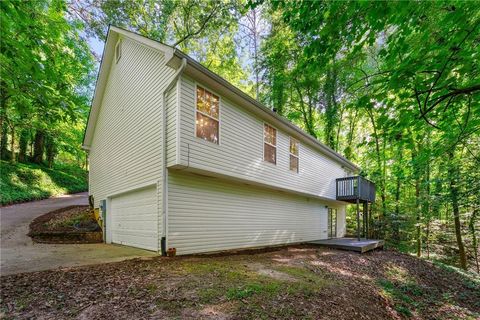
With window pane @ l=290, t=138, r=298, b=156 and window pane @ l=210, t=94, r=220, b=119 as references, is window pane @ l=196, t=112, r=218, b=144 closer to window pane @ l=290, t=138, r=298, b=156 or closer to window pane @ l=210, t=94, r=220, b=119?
window pane @ l=210, t=94, r=220, b=119

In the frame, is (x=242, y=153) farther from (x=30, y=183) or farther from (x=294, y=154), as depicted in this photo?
(x=30, y=183)

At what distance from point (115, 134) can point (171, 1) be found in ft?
29.2

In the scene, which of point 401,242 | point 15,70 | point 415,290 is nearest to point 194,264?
point 15,70

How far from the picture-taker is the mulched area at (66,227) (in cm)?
916

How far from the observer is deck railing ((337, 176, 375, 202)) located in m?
13.7

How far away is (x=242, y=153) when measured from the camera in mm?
8688

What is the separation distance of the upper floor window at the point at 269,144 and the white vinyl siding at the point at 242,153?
8.8 inches

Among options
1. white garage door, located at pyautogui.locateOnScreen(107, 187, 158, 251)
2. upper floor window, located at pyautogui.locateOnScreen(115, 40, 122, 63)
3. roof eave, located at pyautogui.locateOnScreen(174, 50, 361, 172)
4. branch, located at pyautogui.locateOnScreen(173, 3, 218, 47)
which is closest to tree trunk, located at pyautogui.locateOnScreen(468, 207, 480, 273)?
roof eave, located at pyautogui.locateOnScreen(174, 50, 361, 172)

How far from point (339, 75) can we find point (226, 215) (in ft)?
40.7

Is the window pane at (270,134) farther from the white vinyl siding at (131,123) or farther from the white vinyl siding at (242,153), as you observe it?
the white vinyl siding at (131,123)

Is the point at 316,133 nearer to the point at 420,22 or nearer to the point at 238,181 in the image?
the point at 238,181

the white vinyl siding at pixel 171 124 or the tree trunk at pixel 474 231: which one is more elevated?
→ the white vinyl siding at pixel 171 124

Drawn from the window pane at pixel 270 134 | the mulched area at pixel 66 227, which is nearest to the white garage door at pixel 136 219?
the mulched area at pixel 66 227

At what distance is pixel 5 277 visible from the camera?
4406 mm
